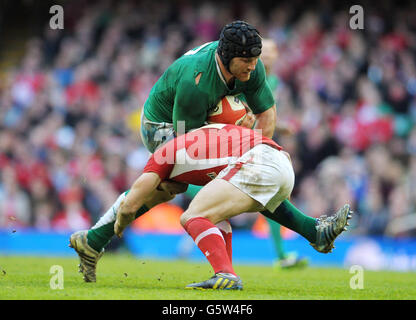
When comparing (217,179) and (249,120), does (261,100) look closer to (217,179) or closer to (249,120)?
(249,120)

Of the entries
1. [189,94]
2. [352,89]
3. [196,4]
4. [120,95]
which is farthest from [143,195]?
[196,4]

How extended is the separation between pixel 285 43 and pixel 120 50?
3.72 metres

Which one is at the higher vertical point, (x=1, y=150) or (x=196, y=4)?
(x=196, y=4)

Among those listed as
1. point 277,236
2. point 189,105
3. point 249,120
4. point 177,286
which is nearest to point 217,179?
point 189,105

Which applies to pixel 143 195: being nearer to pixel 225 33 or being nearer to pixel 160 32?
pixel 225 33

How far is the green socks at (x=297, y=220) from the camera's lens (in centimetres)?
539

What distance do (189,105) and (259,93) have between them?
0.66 meters

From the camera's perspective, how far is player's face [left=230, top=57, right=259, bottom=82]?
519 cm

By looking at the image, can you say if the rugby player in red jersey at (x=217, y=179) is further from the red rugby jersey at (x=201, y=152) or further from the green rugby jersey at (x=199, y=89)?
the green rugby jersey at (x=199, y=89)

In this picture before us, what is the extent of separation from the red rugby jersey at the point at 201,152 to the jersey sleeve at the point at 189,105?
443 mm

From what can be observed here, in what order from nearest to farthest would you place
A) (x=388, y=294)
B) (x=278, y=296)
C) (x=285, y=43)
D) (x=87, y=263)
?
1. (x=278, y=296)
2. (x=388, y=294)
3. (x=87, y=263)
4. (x=285, y=43)

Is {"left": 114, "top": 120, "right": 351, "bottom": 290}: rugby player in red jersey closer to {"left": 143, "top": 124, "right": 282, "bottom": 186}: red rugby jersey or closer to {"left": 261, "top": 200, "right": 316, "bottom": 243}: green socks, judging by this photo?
{"left": 143, "top": 124, "right": 282, "bottom": 186}: red rugby jersey

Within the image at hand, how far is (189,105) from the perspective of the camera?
539cm

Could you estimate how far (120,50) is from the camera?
16000 millimetres
